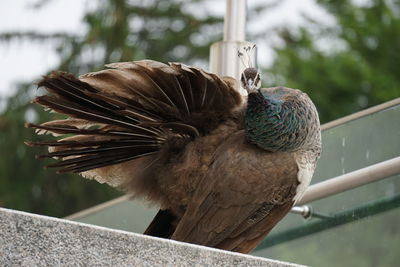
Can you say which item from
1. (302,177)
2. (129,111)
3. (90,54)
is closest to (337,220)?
(302,177)

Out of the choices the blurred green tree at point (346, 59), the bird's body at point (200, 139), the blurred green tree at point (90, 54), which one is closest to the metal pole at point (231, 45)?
the bird's body at point (200, 139)

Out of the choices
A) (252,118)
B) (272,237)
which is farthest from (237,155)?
(272,237)

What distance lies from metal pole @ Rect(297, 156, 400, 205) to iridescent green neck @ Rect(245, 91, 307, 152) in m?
0.42

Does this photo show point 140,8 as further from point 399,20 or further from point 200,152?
point 200,152

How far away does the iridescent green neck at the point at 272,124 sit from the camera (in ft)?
10.7

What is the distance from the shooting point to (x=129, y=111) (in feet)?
10.7

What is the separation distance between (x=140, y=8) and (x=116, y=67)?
8.08 m

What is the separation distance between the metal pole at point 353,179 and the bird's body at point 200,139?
32 cm

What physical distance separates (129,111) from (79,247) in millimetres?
1309

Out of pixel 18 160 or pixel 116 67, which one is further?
pixel 18 160

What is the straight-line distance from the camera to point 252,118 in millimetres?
3279

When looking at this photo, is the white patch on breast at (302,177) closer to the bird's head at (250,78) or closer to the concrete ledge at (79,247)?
the bird's head at (250,78)

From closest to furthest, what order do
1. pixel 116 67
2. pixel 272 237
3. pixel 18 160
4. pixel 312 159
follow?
pixel 116 67
pixel 312 159
pixel 272 237
pixel 18 160

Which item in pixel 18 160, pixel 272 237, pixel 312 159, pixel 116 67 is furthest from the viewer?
pixel 18 160
